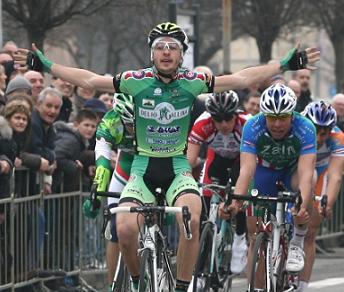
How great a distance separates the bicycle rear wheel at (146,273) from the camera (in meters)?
8.95

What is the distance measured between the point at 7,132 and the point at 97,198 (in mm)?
1918

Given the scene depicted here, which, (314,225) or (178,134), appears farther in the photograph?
(314,225)

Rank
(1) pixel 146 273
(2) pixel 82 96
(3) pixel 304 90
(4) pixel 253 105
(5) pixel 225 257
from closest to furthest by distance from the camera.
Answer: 1. (1) pixel 146 273
2. (5) pixel 225 257
3. (4) pixel 253 105
4. (2) pixel 82 96
5. (3) pixel 304 90

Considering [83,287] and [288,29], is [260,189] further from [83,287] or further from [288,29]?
[288,29]

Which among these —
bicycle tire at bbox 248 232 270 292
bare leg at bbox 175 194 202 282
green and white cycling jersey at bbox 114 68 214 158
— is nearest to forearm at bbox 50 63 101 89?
green and white cycling jersey at bbox 114 68 214 158

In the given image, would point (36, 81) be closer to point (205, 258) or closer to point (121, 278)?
point (205, 258)

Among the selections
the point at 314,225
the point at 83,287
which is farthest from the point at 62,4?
the point at 314,225

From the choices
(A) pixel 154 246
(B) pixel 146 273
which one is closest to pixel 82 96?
(A) pixel 154 246

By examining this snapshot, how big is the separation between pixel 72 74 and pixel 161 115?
30.2 inches

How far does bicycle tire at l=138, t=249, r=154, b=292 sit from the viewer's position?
895cm

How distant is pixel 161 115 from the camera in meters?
9.74

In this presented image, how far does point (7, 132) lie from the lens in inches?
445

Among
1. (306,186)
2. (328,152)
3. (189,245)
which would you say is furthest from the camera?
(328,152)

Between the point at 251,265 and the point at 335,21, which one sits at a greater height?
the point at 335,21
